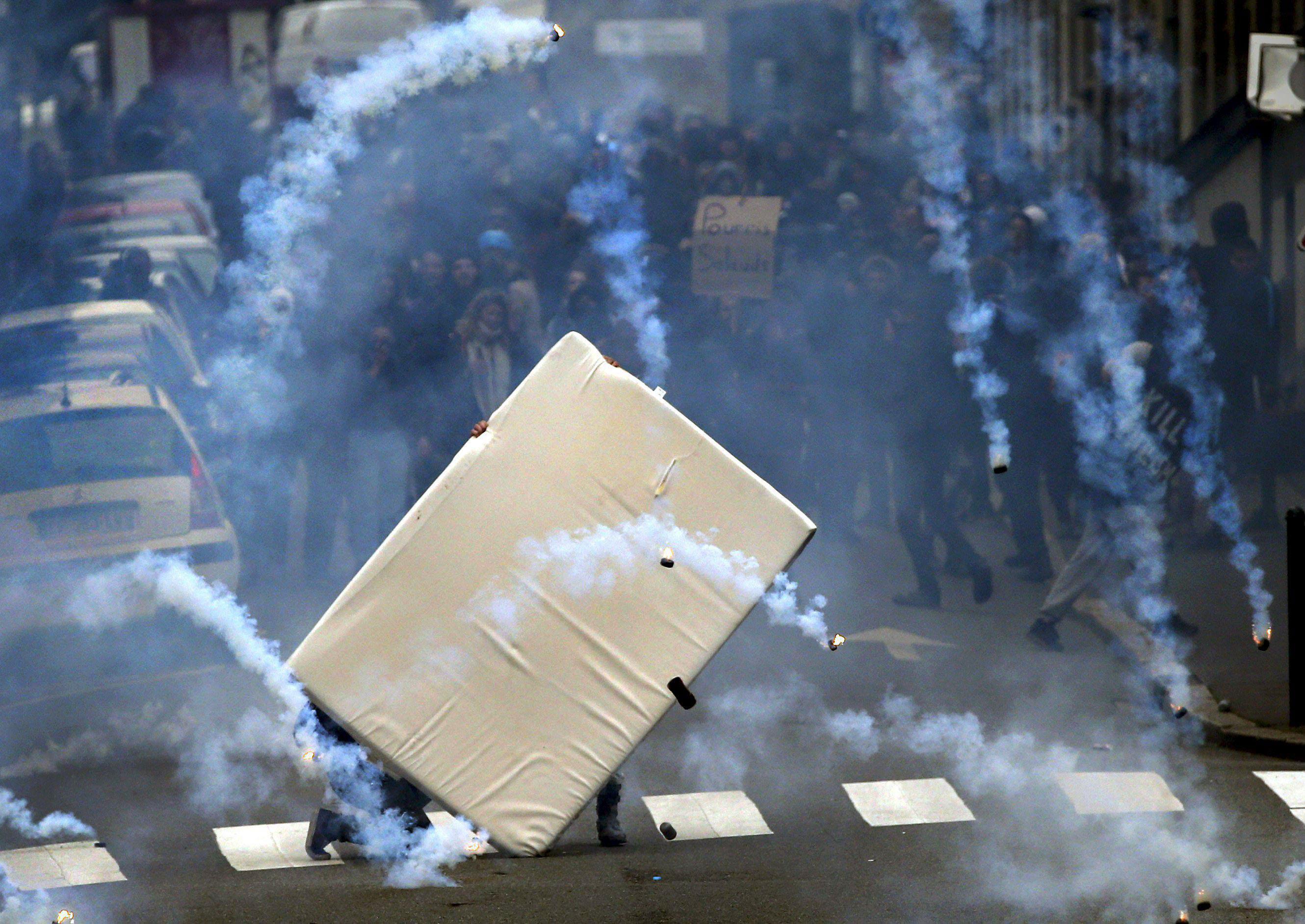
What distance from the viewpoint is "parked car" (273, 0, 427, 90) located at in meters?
25.6

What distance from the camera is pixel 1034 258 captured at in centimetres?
1299

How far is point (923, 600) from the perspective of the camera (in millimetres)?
12570

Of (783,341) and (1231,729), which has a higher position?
(783,341)

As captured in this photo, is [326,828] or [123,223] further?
[123,223]

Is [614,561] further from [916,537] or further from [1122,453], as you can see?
[916,537]

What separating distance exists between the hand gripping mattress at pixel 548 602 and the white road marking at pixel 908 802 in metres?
1.88

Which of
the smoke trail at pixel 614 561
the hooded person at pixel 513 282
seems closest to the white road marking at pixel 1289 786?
the smoke trail at pixel 614 561

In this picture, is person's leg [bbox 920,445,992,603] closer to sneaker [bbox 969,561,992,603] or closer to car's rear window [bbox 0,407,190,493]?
sneaker [bbox 969,561,992,603]

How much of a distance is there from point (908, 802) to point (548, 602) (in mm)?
2447

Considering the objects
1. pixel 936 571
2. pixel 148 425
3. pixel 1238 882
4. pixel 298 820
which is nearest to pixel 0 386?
pixel 148 425

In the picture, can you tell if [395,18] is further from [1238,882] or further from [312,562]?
[1238,882]

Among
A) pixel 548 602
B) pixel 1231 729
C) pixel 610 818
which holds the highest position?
pixel 548 602

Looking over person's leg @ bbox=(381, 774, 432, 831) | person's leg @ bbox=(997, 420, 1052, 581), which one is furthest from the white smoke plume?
person's leg @ bbox=(997, 420, 1052, 581)

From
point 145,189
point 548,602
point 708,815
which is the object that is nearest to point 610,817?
point 708,815
